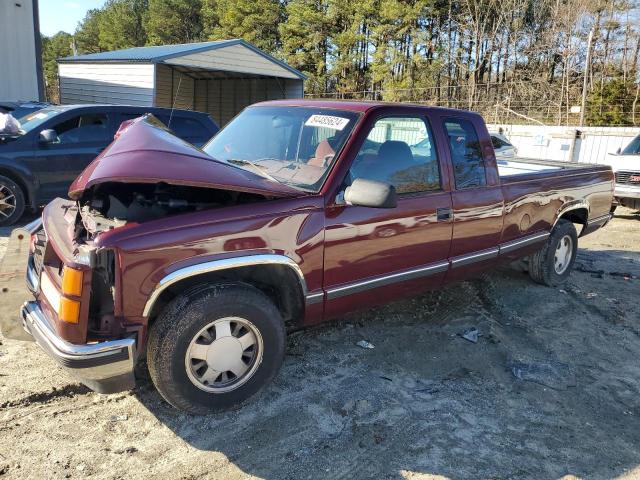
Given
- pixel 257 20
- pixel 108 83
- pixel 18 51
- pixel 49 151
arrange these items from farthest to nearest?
pixel 257 20 → pixel 108 83 → pixel 18 51 → pixel 49 151

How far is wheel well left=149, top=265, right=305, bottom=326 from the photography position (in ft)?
10.1

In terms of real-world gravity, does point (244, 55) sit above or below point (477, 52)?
below

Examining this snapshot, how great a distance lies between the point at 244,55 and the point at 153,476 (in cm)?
1750

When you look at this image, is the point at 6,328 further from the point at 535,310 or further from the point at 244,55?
the point at 244,55

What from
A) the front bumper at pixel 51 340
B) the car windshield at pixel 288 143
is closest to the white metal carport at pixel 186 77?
the car windshield at pixel 288 143

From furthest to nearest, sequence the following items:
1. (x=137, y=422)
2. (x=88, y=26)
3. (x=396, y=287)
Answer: (x=88, y=26) < (x=396, y=287) < (x=137, y=422)

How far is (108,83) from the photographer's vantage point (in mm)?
18500

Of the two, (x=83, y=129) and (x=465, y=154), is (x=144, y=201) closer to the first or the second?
(x=465, y=154)

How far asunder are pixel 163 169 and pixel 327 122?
1417 millimetres

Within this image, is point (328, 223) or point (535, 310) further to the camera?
point (535, 310)

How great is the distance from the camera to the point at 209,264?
2926 millimetres

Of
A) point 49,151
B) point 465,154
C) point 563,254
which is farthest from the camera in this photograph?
point 49,151

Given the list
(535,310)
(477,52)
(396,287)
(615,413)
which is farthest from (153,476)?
(477,52)

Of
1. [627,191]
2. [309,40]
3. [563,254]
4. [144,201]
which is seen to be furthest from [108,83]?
[309,40]
